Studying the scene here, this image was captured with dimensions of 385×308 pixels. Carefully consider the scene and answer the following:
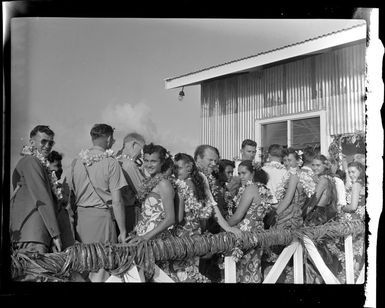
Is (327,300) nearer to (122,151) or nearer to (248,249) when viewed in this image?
(248,249)

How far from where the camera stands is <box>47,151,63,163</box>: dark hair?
4926 millimetres

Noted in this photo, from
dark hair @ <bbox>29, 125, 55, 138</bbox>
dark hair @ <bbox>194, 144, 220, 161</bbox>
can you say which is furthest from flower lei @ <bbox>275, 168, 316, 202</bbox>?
dark hair @ <bbox>29, 125, 55, 138</bbox>

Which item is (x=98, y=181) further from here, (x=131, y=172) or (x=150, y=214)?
(x=150, y=214)

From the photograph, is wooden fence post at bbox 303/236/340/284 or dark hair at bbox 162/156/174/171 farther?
wooden fence post at bbox 303/236/340/284

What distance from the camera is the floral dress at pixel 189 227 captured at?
508 cm

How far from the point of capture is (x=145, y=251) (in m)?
4.97

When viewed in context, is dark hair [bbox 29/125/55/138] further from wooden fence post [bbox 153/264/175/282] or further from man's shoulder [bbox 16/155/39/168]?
wooden fence post [bbox 153/264/175/282]

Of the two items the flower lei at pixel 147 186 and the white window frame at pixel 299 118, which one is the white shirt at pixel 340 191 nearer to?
the white window frame at pixel 299 118

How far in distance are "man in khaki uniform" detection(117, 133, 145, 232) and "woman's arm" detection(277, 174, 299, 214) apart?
1.17 metres

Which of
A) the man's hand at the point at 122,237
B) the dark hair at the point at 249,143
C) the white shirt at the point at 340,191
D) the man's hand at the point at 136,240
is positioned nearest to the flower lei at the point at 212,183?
the dark hair at the point at 249,143

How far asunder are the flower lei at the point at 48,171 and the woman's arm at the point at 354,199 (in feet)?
7.73

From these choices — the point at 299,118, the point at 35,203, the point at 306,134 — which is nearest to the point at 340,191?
the point at 306,134

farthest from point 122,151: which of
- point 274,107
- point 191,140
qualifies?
point 274,107

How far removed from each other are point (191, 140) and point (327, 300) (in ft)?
5.63
